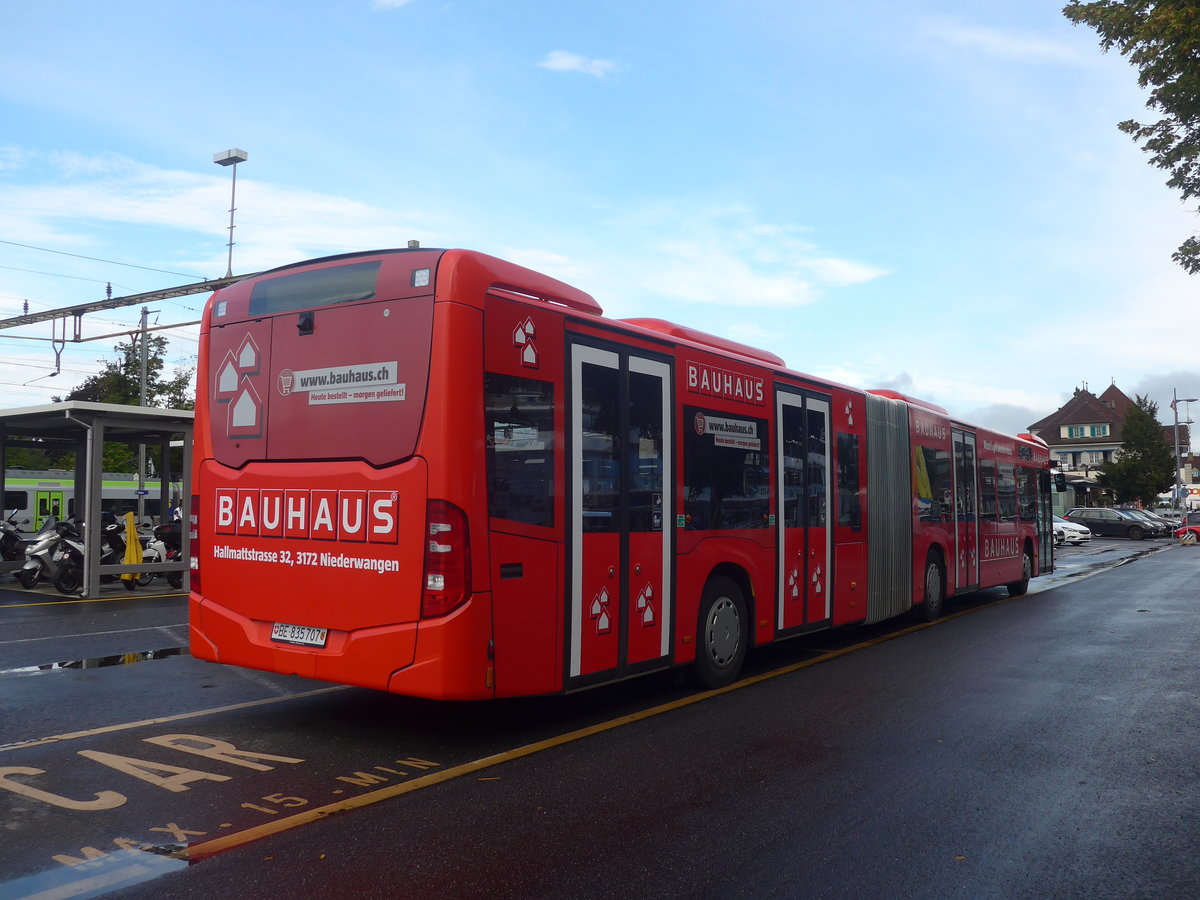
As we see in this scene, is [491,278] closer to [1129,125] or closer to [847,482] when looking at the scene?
[847,482]

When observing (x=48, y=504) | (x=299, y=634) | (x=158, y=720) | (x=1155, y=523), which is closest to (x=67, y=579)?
(x=158, y=720)

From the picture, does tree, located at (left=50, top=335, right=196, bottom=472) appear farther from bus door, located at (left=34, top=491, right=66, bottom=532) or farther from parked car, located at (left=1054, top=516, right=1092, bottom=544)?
parked car, located at (left=1054, top=516, right=1092, bottom=544)

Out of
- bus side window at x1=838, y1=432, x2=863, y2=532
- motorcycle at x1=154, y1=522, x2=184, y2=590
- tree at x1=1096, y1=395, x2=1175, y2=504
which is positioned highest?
tree at x1=1096, y1=395, x2=1175, y2=504

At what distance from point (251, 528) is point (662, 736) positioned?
3222 mm

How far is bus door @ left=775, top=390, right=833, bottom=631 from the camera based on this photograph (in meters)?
9.50

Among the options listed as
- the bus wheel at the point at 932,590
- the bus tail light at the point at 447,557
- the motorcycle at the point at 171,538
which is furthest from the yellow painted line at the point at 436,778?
the motorcycle at the point at 171,538

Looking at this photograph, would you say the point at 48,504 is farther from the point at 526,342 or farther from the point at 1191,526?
the point at 1191,526

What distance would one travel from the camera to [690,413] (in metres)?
7.98

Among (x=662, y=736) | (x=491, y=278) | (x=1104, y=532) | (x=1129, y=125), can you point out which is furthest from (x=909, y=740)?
(x=1104, y=532)

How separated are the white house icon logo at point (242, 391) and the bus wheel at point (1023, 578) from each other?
15.2 metres

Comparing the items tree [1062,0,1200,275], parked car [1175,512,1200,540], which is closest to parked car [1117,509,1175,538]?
parked car [1175,512,1200,540]

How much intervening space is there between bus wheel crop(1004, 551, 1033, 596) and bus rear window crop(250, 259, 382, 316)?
15.2m

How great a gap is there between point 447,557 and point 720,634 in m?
3.53

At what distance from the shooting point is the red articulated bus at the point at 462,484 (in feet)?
19.2
